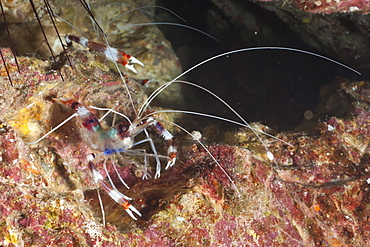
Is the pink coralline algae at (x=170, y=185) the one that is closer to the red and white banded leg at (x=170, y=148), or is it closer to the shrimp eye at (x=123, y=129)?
the red and white banded leg at (x=170, y=148)

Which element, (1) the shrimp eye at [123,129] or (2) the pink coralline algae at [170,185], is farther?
(1) the shrimp eye at [123,129]

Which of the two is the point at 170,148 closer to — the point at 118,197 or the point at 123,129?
the point at 123,129

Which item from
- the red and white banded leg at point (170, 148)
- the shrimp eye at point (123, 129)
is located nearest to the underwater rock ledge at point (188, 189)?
the red and white banded leg at point (170, 148)

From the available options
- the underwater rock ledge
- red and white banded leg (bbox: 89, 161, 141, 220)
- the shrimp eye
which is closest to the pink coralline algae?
the underwater rock ledge

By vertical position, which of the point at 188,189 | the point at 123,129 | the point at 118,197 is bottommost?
the point at 118,197

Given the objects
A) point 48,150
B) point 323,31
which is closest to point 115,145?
point 48,150

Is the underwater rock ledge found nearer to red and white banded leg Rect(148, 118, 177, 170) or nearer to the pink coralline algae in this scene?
the pink coralline algae

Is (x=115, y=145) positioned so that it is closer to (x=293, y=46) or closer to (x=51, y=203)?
(x=51, y=203)

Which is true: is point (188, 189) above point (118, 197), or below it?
above

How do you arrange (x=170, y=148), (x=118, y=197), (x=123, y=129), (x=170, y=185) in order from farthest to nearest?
(x=170, y=148) < (x=123, y=129) < (x=170, y=185) < (x=118, y=197)

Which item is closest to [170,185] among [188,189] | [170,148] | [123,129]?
[188,189]

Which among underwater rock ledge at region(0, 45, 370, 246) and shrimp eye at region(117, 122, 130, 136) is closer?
underwater rock ledge at region(0, 45, 370, 246)
